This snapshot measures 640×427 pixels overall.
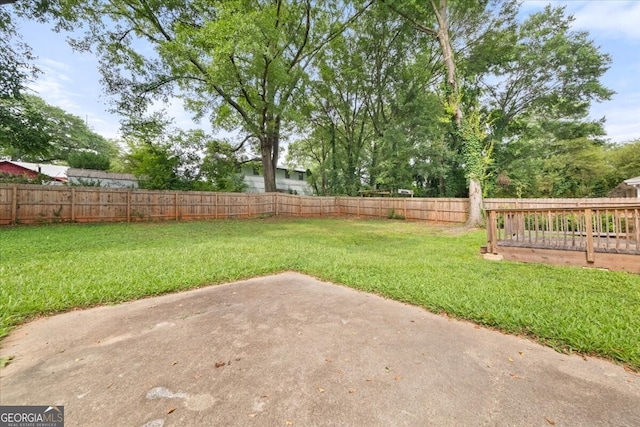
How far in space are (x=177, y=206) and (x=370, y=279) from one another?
11.2 metres

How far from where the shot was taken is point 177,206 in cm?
1234

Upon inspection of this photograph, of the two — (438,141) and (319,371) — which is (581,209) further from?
(438,141)

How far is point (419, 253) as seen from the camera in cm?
600

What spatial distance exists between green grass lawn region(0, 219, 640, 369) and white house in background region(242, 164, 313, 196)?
755 inches

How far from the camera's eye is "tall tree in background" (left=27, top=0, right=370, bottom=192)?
11.6 meters

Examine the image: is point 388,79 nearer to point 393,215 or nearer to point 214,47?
point 393,215

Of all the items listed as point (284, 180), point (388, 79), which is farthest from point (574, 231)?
point (284, 180)

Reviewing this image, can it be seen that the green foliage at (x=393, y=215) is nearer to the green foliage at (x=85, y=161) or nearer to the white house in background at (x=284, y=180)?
the white house in background at (x=284, y=180)

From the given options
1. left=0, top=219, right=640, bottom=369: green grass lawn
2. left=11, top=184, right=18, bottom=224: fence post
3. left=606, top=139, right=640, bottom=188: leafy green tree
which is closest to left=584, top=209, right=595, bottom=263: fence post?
left=0, top=219, right=640, bottom=369: green grass lawn

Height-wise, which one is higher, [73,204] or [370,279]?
[73,204]

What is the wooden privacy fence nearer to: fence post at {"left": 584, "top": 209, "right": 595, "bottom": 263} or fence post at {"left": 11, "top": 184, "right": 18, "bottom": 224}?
fence post at {"left": 11, "top": 184, "right": 18, "bottom": 224}

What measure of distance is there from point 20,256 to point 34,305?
3139 mm

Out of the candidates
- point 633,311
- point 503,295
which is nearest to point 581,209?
point 633,311

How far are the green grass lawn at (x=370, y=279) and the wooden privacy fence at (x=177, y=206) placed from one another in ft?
9.69
